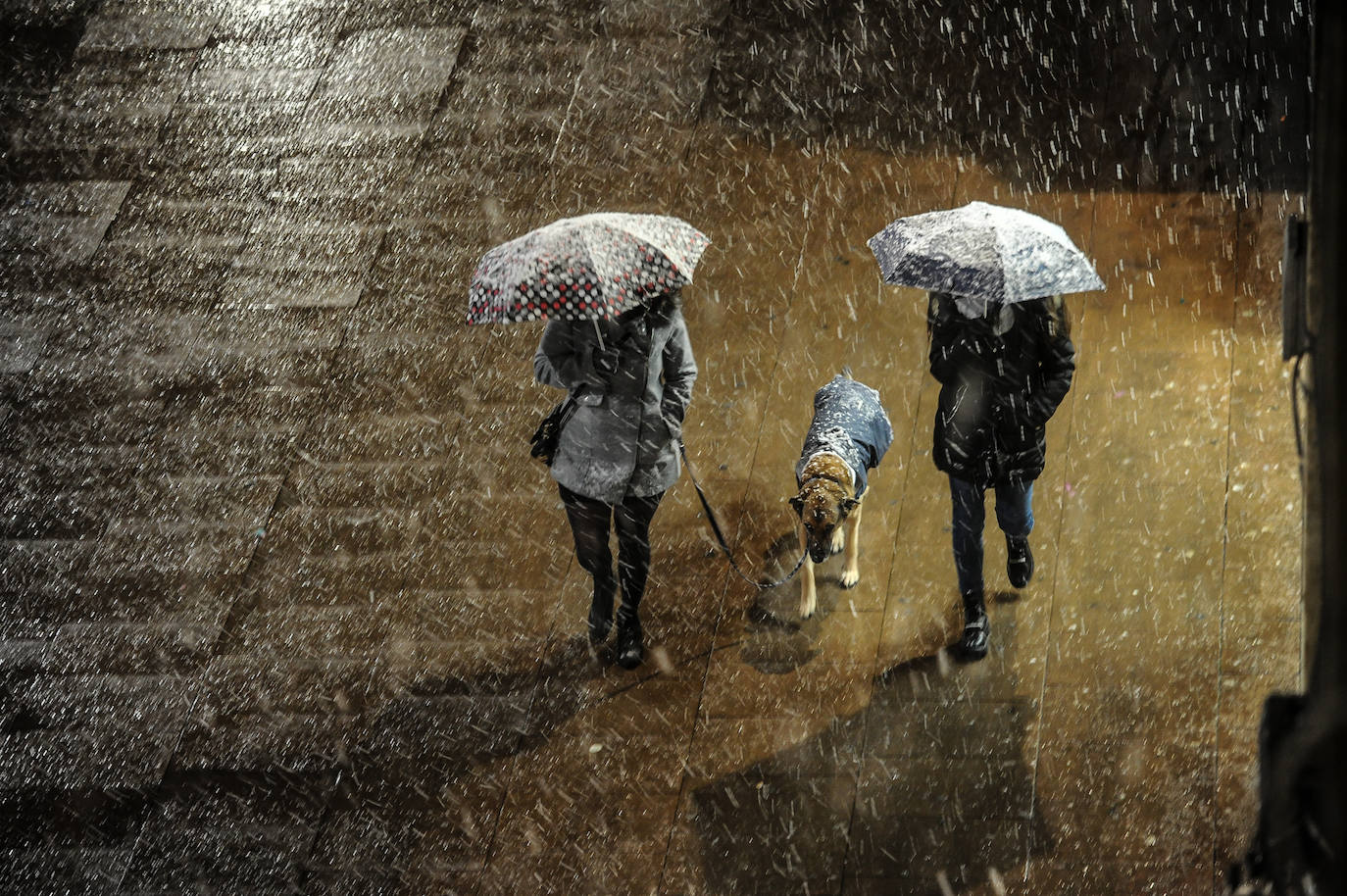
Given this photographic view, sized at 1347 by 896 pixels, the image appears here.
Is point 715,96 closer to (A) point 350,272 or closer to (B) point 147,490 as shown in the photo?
(A) point 350,272

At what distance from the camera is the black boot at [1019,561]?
21.0 ft

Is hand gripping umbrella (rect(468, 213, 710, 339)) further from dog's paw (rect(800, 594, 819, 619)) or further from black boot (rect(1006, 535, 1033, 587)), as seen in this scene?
black boot (rect(1006, 535, 1033, 587))

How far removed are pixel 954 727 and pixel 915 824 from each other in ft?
1.69

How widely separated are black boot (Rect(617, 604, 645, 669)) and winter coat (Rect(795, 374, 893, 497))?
106cm

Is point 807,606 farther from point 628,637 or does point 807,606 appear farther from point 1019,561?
point 1019,561

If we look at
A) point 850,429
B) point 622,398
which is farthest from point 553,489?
point 850,429

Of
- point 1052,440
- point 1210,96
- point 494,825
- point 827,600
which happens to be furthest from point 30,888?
point 1210,96

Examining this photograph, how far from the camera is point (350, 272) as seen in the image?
30.8ft

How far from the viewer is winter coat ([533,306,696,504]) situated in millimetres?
5941

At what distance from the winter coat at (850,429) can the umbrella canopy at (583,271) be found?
40.8 inches

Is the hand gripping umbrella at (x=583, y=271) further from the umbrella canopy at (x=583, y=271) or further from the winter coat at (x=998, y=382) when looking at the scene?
the winter coat at (x=998, y=382)

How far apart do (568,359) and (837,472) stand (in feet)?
4.31

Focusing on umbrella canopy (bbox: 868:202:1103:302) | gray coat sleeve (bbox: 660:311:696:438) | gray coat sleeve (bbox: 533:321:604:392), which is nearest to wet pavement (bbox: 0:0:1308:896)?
gray coat sleeve (bbox: 660:311:696:438)

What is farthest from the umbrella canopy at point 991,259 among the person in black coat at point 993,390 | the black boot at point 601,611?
the black boot at point 601,611
